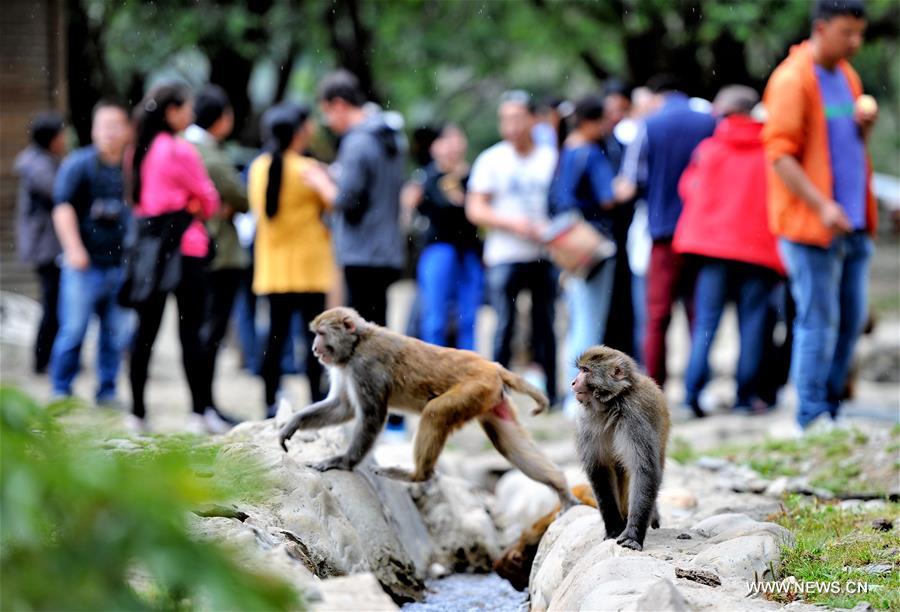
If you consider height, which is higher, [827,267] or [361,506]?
[827,267]

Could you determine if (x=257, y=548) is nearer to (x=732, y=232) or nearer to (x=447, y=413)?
(x=447, y=413)

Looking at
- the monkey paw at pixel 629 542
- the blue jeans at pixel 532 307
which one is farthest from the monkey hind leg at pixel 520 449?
the blue jeans at pixel 532 307

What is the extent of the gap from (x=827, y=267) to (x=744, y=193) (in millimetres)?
1966

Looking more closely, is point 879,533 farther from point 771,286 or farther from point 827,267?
point 771,286

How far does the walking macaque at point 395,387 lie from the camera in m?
5.93

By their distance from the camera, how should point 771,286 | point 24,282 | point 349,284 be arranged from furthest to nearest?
point 24,282 → point 771,286 → point 349,284

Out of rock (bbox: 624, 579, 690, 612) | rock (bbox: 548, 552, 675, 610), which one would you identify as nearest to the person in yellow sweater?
rock (bbox: 548, 552, 675, 610)

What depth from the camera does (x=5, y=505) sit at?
8.84ft

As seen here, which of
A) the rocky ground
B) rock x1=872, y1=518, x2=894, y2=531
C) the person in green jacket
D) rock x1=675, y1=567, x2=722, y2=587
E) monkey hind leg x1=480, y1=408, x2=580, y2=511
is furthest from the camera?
the person in green jacket

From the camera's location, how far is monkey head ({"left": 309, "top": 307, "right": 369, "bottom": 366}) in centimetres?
600

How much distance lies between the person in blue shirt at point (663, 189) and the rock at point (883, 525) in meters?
4.48

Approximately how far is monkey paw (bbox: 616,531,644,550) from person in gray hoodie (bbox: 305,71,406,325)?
442 cm

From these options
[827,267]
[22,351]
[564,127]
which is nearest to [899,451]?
[827,267]

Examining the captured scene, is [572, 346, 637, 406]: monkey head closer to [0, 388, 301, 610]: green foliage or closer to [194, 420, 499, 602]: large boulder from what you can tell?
[194, 420, 499, 602]: large boulder
